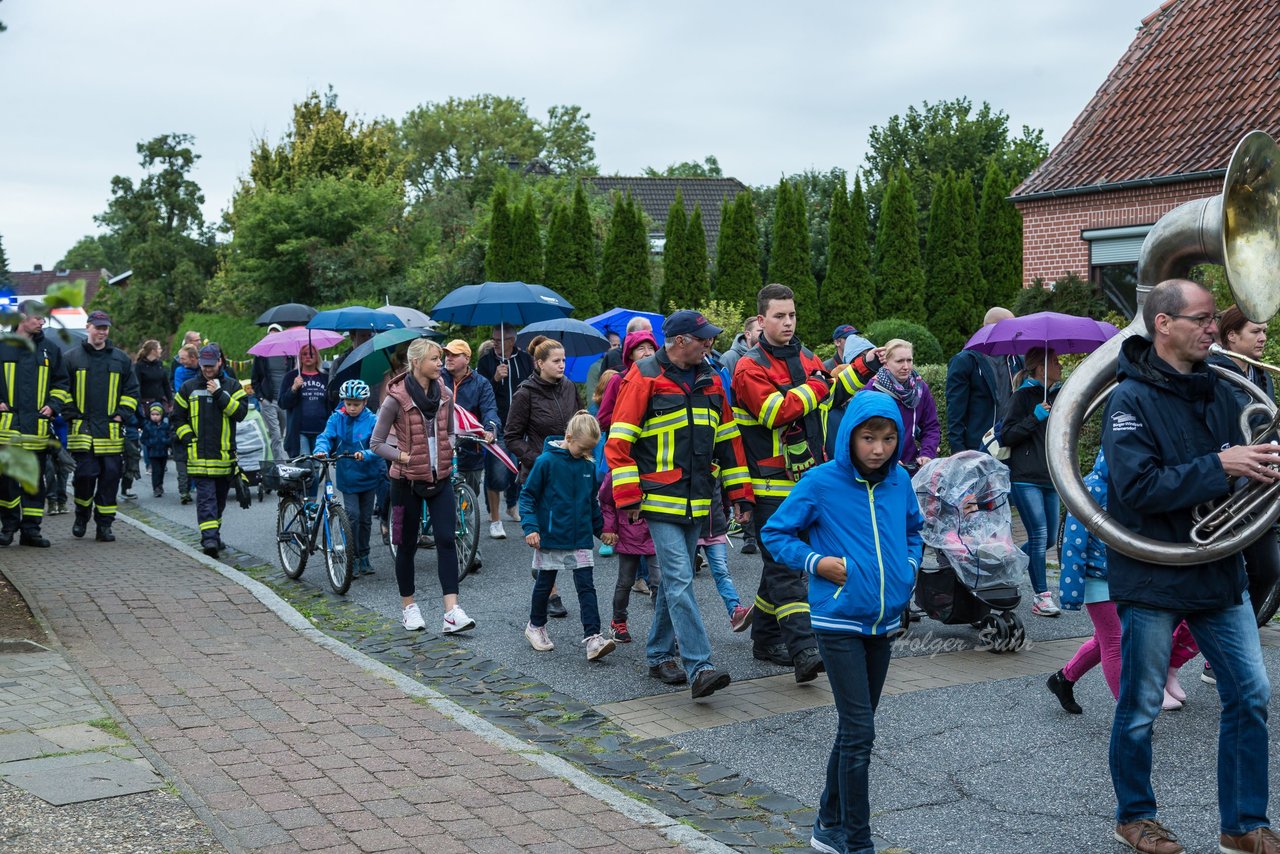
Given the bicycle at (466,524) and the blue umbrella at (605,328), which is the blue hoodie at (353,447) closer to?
the bicycle at (466,524)

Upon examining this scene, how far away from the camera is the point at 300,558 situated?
35.5 feet

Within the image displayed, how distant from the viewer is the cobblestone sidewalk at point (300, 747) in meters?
4.92

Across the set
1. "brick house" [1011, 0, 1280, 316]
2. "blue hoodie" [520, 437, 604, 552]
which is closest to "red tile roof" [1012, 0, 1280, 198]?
"brick house" [1011, 0, 1280, 316]

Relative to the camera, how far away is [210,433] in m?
12.0

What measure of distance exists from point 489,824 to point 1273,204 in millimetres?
3694

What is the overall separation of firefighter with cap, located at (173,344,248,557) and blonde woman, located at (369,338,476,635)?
3681 mm

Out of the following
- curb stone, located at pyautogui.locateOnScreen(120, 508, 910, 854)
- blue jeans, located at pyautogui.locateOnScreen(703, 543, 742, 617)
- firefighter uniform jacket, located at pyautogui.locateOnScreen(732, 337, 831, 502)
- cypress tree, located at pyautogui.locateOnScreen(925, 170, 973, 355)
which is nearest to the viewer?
curb stone, located at pyautogui.locateOnScreen(120, 508, 910, 854)

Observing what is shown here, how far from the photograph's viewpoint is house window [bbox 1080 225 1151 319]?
17.8 meters

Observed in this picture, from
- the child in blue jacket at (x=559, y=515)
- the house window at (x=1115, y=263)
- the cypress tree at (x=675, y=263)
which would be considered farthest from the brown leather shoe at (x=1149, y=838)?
the cypress tree at (x=675, y=263)

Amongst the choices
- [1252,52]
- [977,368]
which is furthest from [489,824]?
[1252,52]

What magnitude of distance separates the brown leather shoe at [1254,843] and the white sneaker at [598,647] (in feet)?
12.6

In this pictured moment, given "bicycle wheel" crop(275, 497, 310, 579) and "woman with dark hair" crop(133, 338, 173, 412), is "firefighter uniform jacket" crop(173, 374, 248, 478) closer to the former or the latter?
"bicycle wheel" crop(275, 497, 310, 579)

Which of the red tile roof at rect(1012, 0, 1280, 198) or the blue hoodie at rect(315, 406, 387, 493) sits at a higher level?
the red tile roof at rect(1012, 0, 1280, 198)

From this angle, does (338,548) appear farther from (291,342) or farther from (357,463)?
(291,342)
